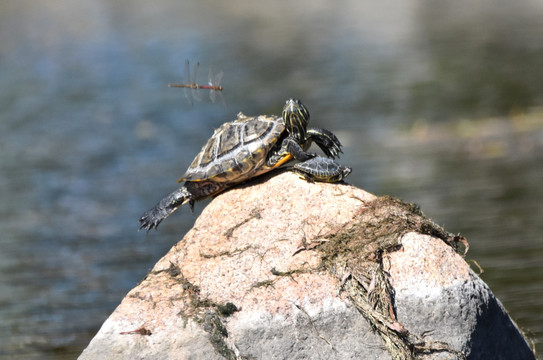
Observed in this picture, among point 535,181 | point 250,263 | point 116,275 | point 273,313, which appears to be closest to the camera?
point 273,313

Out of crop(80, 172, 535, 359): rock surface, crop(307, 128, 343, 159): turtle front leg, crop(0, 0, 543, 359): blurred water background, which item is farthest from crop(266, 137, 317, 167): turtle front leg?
crop(0, 0, 543, 359): blurred water background

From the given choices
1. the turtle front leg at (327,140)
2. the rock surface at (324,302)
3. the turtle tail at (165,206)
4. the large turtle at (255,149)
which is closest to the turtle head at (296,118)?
the large turtle at (255,149)

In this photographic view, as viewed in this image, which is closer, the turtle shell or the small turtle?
the small turtle

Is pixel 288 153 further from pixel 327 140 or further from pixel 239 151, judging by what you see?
pixel 327 140

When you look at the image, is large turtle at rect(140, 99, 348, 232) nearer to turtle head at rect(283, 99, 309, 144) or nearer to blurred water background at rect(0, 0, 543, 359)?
turtle head at rect(283, 99, 309, 144)

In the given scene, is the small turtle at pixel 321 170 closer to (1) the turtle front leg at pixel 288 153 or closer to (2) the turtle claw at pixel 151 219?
(1) the turtle front leg at pixel 288 153

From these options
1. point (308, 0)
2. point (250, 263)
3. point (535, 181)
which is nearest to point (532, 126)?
point (535, 181)

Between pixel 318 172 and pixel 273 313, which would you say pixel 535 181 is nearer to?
pixel 318 172
